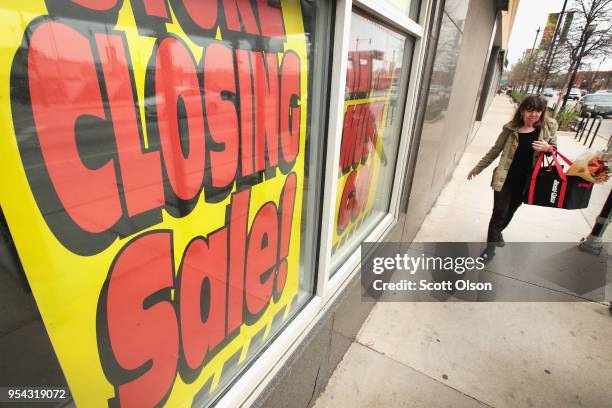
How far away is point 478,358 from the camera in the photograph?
8.74ft

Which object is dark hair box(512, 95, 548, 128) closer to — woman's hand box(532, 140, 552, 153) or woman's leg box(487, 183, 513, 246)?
woman's hand box(532, 140, 552, 153)

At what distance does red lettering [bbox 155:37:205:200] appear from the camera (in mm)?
992

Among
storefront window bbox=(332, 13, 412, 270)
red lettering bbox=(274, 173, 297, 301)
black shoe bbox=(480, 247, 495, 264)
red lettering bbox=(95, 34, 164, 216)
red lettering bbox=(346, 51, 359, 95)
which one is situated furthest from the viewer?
black shoe bbox=(480, 247, 495, 264)

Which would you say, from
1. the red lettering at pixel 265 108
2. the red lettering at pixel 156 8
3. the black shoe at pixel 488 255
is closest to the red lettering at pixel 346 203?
the red lettering at pixel 265 108

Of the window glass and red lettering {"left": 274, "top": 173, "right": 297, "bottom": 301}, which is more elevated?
the window glass

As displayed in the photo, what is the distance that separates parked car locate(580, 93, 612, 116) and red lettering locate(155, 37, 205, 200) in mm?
24924

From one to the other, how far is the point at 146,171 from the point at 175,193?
0.13 meters

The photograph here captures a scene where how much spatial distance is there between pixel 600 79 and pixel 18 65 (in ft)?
224

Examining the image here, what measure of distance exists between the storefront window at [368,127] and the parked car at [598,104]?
73.8 feet
